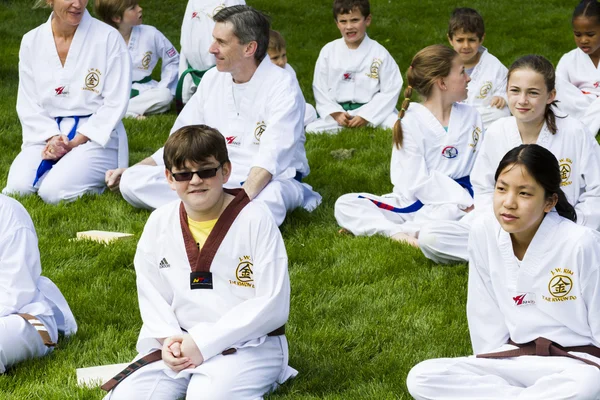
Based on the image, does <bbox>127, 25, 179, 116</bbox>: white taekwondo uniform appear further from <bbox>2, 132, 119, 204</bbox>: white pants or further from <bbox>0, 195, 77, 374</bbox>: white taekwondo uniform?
<bbox>0, 195, 77, 374</bbox>: white taekwondo uniform

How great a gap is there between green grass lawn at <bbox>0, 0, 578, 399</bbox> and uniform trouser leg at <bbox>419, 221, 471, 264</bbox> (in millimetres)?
77

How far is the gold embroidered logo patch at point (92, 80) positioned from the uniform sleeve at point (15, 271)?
3.04 meters

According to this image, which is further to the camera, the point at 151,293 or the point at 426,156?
the point at 426,156

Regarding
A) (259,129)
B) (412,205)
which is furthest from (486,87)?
(259,129)

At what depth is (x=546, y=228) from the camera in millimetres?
4148

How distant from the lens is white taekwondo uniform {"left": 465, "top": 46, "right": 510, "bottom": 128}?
8883 mm

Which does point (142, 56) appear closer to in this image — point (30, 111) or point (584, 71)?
point (30, 111)

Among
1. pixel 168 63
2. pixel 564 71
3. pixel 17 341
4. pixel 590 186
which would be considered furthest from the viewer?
pixel 168 63

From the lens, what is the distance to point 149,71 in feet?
34.1

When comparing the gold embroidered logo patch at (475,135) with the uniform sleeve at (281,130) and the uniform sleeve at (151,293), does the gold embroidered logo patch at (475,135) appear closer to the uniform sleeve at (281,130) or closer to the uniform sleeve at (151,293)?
the uniform sleeve at (281,130)

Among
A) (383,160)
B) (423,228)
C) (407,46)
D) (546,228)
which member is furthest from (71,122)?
(407,46)

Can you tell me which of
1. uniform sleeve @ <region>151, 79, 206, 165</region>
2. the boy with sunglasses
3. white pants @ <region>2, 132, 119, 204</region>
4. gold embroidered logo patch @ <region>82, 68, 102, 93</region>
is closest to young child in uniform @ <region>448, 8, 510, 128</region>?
uniform sleeve @ <region>151, 79, 206, 165</region>

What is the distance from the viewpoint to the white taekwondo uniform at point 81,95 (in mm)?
7531

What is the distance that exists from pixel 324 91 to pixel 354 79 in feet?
1.05
